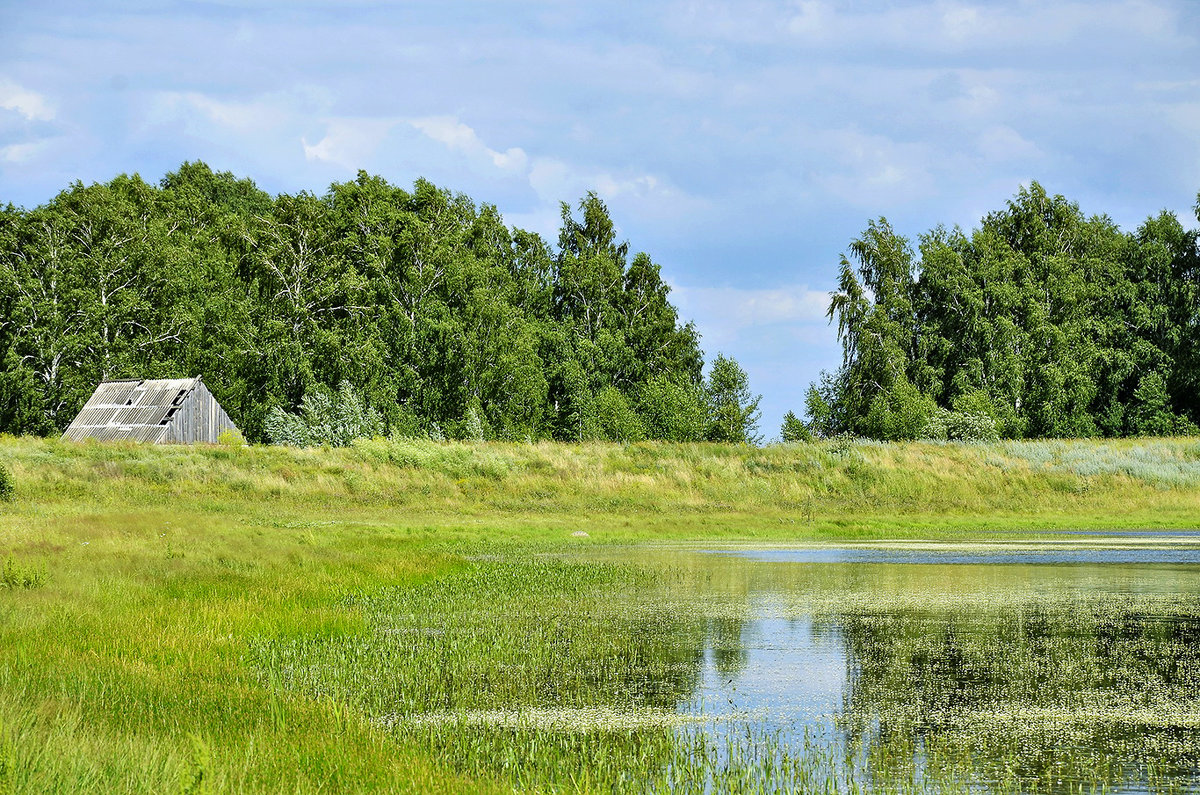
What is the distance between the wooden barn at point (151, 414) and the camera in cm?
6203

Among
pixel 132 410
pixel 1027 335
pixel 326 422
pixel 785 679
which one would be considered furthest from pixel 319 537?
pixel 1027 335

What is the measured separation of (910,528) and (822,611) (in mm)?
25219

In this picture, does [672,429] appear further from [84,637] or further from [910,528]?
[84,637]

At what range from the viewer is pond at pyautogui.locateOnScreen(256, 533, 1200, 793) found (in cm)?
1009

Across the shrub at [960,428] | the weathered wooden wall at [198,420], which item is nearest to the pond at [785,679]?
the weathered wooden wall at [198,420]

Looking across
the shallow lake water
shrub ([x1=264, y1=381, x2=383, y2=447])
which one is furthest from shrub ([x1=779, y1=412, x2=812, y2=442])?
the shallow lake water

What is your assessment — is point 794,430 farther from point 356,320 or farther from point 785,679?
point 785,679

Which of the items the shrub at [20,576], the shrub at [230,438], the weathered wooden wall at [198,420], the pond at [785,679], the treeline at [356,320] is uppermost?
the treeline at [356,320]

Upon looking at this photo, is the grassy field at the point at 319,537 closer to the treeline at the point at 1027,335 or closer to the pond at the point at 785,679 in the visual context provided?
the pond at the point at 785,679

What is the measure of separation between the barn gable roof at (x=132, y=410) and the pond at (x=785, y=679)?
137 feet

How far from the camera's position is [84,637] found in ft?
50.8

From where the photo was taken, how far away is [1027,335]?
77.2 m

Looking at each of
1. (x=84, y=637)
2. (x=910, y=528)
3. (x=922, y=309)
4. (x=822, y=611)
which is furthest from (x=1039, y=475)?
(x=84, y=637)

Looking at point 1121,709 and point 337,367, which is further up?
point 337,367
